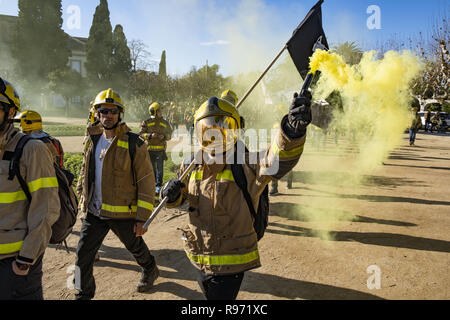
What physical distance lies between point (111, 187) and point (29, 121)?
2097 mm

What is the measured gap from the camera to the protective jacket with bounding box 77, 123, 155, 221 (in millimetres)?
3279

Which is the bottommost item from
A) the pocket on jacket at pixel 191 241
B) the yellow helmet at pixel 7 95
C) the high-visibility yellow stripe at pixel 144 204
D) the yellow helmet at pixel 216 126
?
the pocket on jacket at pixel 191 241

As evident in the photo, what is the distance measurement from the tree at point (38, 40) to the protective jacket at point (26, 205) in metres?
46.4

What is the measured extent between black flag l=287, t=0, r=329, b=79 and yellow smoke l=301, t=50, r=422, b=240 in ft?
0.81

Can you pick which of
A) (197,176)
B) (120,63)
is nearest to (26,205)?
(197,176)

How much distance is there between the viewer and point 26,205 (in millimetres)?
2309

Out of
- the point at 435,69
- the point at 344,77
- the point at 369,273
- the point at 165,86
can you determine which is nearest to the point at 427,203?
the point at 369,273

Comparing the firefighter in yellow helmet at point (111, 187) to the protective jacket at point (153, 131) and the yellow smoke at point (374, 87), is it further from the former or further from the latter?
the protective jacket at point (153, 131)

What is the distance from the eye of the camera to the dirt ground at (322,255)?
12.7ft

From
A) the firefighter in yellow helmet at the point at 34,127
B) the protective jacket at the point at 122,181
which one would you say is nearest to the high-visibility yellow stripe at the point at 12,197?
the protective jacket at the point at 122,181

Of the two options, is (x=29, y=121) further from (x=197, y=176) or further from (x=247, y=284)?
(x=247, y=284)

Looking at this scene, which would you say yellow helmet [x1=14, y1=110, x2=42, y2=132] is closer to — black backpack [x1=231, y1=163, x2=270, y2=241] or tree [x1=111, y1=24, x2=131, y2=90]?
black backpack [x1=231, y1=163, x2=270, y2=241]

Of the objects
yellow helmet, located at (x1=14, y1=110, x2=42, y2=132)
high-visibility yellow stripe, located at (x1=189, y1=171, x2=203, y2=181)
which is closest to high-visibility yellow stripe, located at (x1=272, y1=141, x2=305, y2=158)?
high-visibility yellow stripe, located at (x1=189, y1=171, x2=203, y2=181)
